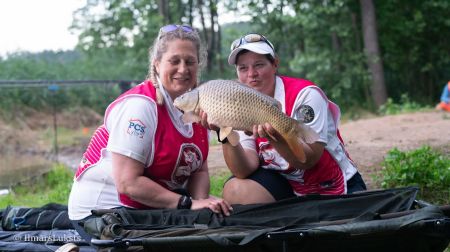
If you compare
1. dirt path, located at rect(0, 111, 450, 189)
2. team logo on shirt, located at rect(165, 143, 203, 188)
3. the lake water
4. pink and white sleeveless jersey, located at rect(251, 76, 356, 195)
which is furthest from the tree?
team logo on shirt, located at rect(165, 143, 203, 188)

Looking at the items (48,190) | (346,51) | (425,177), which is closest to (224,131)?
(425,177)

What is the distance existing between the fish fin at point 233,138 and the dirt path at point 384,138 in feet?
7.27

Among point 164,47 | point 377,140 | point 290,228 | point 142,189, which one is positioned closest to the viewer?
point 290,228

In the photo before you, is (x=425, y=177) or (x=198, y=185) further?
(x=425, y=177)

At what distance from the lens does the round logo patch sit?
3.24m

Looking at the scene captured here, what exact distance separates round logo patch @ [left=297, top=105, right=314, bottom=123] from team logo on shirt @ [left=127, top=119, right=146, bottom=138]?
31.5 inches

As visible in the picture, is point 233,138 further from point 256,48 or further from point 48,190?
point 48,190

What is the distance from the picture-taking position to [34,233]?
3564 millimetres

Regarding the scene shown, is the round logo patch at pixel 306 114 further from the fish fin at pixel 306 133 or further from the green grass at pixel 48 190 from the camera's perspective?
the green grass at pixel 48 190

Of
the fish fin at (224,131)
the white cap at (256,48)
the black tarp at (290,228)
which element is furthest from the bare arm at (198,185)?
the white cap at (256,48)

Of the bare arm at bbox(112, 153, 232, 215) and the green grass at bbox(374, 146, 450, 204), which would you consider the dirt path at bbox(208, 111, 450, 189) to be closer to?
the green grass at bbox(374, 146, 450, 204)

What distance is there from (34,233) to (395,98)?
58.8 feet

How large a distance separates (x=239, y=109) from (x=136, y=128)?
49cm

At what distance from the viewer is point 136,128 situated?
2.99 metres
